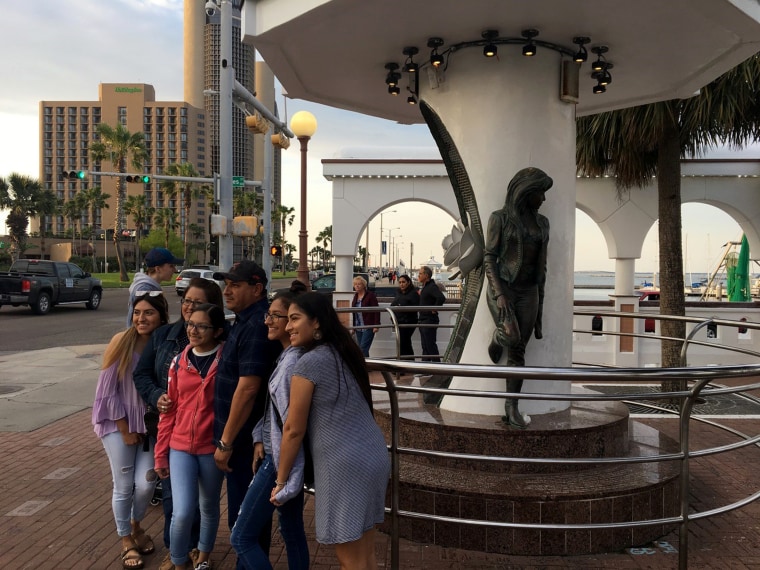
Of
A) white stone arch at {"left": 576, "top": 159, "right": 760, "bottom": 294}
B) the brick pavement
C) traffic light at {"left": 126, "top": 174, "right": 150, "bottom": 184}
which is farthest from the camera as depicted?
traffic light at {"left": 126, "top": 174, "right": 150, "bottom": 184}

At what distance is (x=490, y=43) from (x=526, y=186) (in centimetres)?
116

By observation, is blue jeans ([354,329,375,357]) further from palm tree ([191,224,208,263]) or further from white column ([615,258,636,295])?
palm tree ([191,224,208,263])

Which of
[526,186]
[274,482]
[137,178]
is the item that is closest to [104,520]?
[274,482]

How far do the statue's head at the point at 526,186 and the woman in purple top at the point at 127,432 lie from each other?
9.29ft

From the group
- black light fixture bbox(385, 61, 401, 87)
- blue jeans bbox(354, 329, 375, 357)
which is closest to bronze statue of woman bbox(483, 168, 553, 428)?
black light fixture bbox(385, 61, 401, 87)

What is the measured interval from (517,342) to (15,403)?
22.8 feet

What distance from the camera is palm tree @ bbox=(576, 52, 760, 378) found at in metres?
8.49

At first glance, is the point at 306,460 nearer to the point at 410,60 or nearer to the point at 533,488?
the point at 533,488

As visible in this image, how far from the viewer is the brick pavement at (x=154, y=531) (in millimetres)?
3695

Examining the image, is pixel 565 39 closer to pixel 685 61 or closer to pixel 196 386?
pixel 685 61

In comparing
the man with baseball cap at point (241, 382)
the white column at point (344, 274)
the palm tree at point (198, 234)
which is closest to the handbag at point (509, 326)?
the man with baseball cap at point (241, 382)

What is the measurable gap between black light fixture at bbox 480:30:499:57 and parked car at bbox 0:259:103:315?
20.7 metres

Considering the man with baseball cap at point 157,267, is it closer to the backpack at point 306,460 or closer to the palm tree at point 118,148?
the backpack at point 306,460

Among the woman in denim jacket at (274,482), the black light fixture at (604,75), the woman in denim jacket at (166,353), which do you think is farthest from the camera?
the black light fixture at (604,75)
